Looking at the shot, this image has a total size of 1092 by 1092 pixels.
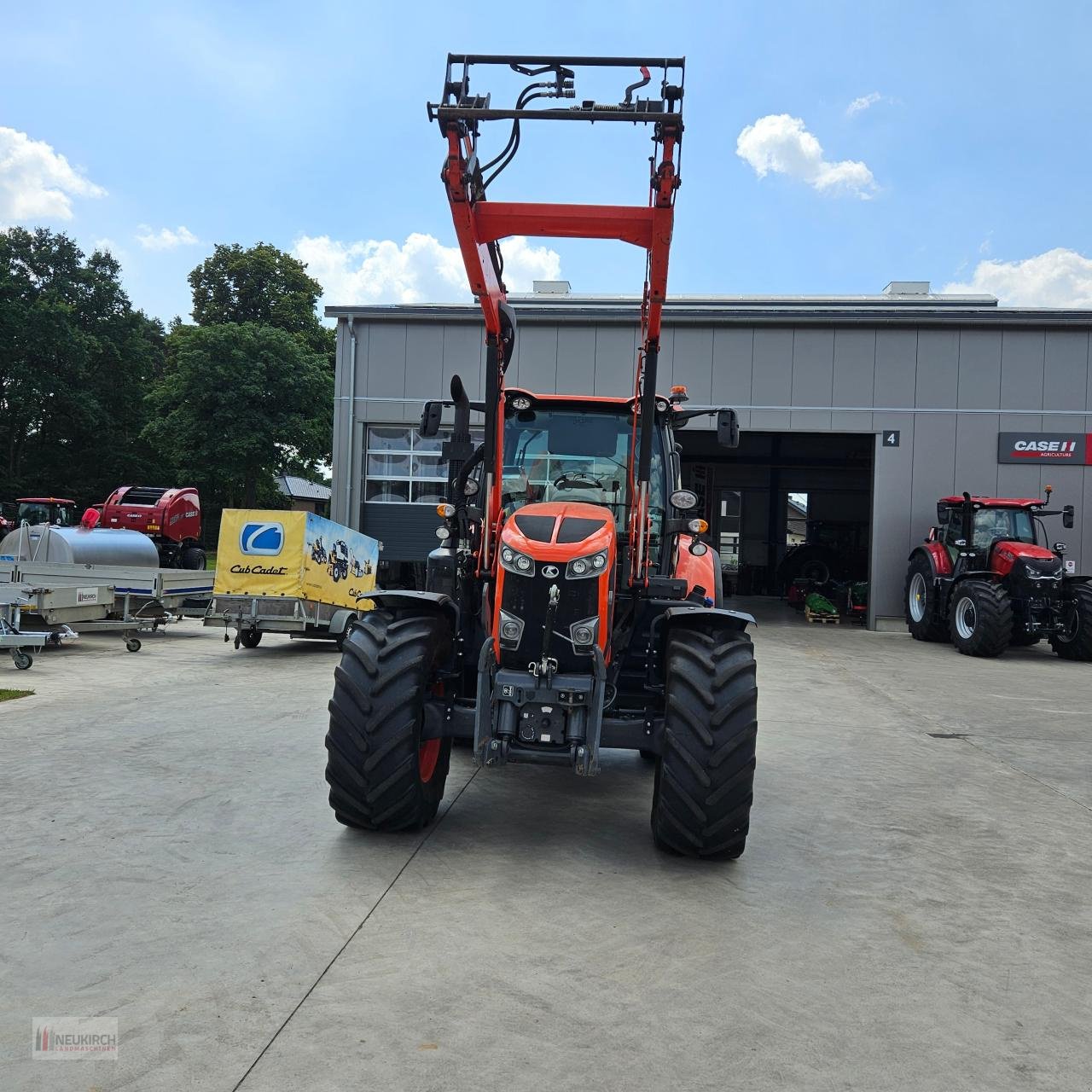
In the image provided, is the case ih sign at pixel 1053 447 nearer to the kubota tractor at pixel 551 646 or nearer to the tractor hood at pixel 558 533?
the kubota tractor at pixel 551 646

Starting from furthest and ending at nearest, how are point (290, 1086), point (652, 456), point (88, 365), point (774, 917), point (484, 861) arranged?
1. point (88, 365)
2. point (652, 456)
3. point (484, 861)
4. point (774, 917)
5. point (290, 1086)

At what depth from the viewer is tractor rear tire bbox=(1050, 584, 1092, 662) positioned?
14.8m

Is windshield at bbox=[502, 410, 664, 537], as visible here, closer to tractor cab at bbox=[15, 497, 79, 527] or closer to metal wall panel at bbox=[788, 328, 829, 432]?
metal wall panel at bbox=[788, 328, 829, 432]

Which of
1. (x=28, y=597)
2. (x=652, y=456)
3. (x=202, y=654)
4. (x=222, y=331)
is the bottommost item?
(x=202, y=654)

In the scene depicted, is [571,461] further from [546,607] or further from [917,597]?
[917,597]

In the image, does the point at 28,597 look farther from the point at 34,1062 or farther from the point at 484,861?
the point at 34,1062

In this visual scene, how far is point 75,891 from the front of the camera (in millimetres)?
4008

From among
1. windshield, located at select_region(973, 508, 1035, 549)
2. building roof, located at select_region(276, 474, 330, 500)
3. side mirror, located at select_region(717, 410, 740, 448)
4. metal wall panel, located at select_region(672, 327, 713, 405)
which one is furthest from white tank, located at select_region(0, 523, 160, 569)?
building roof, located at select_region(276, 474, 330, 500)

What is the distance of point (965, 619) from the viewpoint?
15453 millimetres

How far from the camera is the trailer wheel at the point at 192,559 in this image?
21.7 meters

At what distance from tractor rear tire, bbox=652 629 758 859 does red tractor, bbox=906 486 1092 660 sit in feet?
37.8

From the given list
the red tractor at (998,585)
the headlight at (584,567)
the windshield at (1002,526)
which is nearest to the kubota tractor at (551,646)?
the headlight at (584,567)

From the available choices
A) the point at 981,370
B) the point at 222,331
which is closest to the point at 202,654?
the point at 981,370

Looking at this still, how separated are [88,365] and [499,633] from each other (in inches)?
1607
